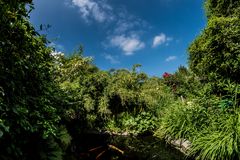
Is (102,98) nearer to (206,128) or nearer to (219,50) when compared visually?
(219,50)

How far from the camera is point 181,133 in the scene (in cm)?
765

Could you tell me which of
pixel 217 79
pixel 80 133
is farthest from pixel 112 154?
pixel 217 79

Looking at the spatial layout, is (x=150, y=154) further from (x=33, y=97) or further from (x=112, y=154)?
(x=33, y=97)

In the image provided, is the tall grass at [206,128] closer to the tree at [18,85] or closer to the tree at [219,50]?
the tree at [219,50]

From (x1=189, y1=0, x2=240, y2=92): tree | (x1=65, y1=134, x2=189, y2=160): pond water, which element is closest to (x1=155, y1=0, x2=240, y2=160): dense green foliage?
(x1=189, y1=0, x2=240, y2=92): tree

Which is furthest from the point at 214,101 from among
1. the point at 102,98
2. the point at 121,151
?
the point at 102,98

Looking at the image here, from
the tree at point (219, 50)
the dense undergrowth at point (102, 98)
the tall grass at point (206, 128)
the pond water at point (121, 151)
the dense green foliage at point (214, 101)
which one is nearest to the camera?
the dense undergrowth at point (102, 98)

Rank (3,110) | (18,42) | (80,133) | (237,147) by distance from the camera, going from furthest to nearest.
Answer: (80,133)
(237,147)
(18,42)
(3,110)

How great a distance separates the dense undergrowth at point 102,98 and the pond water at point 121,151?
1.32 ft

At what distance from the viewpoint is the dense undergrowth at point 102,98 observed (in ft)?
9.66

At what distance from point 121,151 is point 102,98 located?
3454 millimetres

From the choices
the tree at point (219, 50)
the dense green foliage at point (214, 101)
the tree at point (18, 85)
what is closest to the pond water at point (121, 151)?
the dense green foliage at point (214, 101)

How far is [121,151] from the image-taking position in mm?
8281

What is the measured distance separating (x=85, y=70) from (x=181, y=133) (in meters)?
6.63
